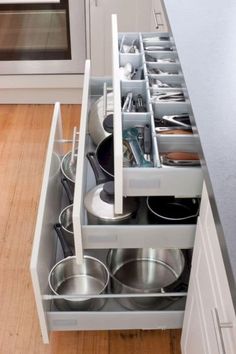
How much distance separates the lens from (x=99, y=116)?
1686 millimetres

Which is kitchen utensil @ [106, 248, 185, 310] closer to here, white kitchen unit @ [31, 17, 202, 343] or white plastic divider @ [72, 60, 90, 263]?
white kitchen unit @ [31, 17, 202, 343]

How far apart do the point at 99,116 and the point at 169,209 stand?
0.43 metres

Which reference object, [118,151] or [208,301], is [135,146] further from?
[208,301]

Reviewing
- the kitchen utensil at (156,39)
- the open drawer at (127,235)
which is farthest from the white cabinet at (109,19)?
the open drawer at (127,235)

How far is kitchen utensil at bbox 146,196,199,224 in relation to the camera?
1.43 metres

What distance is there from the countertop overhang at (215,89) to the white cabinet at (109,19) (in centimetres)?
82

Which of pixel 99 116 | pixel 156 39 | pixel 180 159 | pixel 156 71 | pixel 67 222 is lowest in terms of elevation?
pixel 67 222

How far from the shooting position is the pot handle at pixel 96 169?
→ 5.09ft

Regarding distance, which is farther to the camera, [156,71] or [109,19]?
[109,19]

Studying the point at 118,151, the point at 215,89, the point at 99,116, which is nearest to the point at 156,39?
the point at 99,116

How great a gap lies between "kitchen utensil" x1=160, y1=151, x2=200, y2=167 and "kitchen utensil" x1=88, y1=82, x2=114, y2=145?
0.45 metres

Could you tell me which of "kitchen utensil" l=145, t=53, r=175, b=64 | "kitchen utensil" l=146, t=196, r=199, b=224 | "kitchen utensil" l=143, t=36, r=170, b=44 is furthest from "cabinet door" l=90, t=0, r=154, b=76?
"kitchen utensil" l=146, t=196, r=199, b=224

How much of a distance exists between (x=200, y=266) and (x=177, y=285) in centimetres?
29

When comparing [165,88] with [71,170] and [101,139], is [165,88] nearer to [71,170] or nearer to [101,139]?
[101,139]
